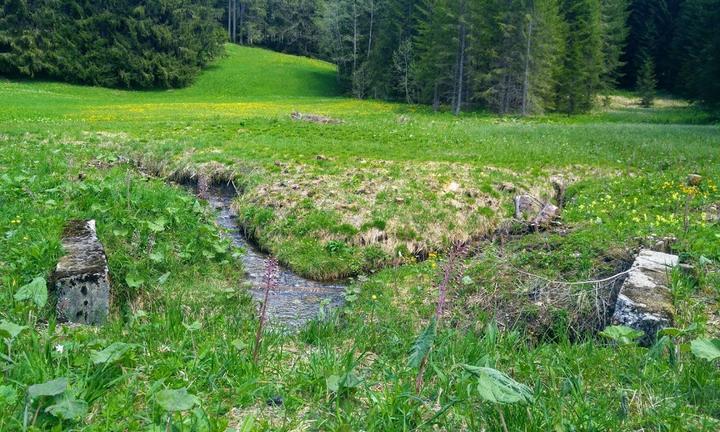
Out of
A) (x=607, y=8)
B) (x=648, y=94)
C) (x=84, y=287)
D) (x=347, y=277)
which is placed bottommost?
(x=347, y=277)

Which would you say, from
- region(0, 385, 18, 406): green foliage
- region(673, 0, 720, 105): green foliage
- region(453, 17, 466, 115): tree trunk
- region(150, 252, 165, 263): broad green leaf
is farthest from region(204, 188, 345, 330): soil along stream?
region(673, 0, 720, 105): green foliage

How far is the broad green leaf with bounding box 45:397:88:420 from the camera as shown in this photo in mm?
2650

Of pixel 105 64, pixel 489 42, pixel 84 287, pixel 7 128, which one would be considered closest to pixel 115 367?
pixel 84 287

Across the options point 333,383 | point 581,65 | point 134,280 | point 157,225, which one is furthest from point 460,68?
point 333,383

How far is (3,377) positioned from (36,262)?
11.7 feet

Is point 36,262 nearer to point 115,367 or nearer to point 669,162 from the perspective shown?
point 115,367

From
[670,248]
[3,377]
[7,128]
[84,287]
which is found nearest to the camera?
[3,377]

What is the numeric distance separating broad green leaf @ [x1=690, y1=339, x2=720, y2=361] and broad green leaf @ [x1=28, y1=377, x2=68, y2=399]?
3320 mm

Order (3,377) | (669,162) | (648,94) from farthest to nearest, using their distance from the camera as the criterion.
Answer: (648,94)
(669,162)
(3,377)

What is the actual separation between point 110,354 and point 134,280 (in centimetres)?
363

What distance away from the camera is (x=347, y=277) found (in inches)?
373

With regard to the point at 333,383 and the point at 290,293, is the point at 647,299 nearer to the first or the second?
the point at 333,383

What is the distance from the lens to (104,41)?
53.9m

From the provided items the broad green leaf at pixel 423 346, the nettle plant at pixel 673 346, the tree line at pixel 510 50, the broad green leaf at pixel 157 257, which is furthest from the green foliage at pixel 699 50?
the broad green leaf at pixel 423 346
